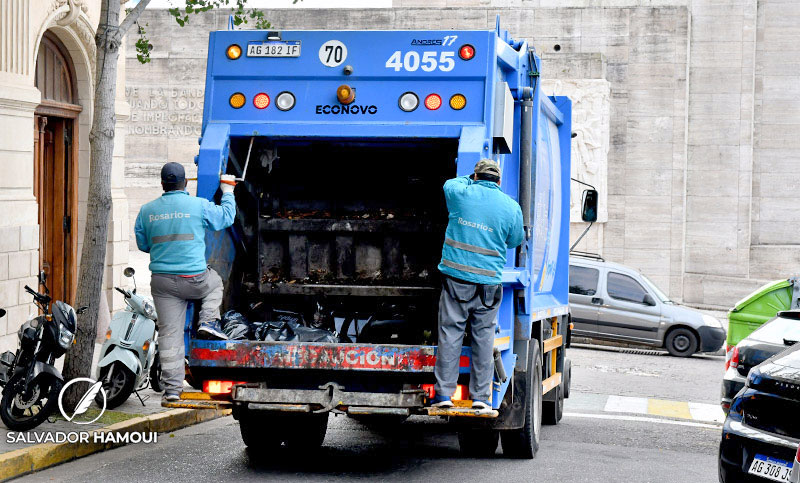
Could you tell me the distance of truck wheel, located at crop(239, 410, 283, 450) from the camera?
8.15 metres

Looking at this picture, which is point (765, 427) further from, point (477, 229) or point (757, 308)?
point (757, 308)

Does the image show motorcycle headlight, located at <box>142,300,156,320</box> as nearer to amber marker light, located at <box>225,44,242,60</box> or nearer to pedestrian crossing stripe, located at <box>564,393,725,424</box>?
amber marker light, located at <box>225,44,242,60</box>

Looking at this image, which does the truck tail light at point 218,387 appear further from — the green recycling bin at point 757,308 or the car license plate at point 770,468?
the green recycling bin at point 757,308

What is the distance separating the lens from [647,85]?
24.7m

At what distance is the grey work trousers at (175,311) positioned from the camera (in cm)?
729

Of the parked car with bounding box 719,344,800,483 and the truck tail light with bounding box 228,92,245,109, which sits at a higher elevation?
the truck tail light with bounding box 228,92,245,109

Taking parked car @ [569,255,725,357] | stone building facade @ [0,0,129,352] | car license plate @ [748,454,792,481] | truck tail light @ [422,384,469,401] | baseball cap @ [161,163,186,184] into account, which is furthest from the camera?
parked car @ [569,255,725,357]

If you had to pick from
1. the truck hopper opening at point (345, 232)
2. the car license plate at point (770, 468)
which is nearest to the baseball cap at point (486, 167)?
the truck hopper opening at point (345, 232)

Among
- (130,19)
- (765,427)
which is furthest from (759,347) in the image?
(130,19)

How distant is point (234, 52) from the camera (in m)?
7.59

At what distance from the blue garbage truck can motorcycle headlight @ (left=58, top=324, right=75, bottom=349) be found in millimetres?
1177

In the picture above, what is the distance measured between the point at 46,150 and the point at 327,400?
7.43m

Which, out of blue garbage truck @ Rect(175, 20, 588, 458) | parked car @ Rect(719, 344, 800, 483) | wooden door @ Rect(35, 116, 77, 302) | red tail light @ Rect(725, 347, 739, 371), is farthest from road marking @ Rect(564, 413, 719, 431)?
wooden door @ Rect(35, 116, 77, 302)

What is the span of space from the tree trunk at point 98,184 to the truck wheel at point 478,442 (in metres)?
2.95
